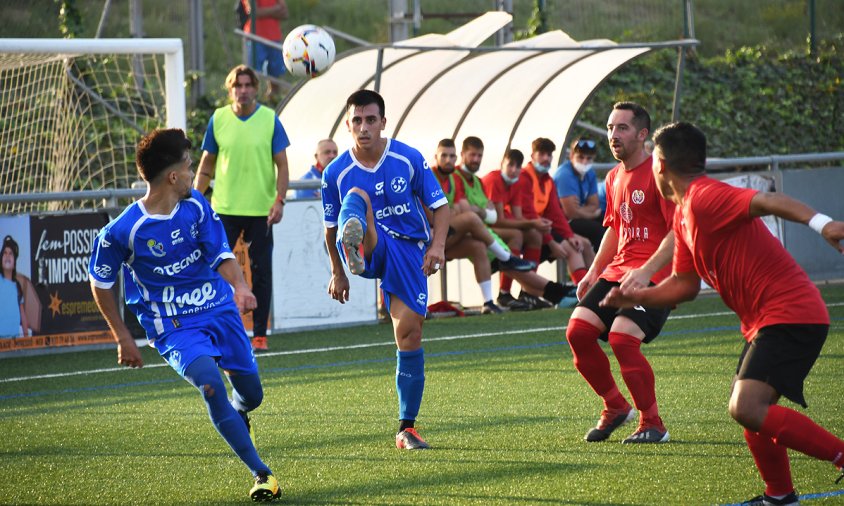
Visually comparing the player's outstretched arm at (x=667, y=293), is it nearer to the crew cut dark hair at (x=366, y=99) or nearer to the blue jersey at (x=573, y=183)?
the crew cut dark hair at (x=366, y=99)

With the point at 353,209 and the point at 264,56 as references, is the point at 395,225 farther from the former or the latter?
the point at 264,56

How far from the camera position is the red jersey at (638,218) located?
274 inches

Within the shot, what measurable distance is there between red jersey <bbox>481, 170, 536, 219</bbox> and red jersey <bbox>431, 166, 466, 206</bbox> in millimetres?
525

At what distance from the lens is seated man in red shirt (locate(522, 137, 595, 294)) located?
14.2 meters

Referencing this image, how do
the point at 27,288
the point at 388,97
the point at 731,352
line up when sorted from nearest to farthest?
1. the point at 731,352
2. the point at 27,288
3. the point at 388,97

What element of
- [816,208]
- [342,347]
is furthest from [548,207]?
[342,347]

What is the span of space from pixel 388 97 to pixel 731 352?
7516 millimetres

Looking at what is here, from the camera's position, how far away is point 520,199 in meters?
Answer: 14.2

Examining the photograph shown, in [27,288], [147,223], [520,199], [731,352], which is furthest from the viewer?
[520,199]

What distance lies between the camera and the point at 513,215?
46.7 ft

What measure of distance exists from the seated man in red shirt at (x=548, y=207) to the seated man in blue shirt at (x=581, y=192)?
24 centimetres

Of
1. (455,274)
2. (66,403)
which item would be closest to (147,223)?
(66,403)

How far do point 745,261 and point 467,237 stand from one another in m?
8.49

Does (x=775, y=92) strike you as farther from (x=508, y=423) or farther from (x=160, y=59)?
(x=508, y=423)
